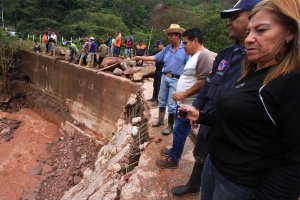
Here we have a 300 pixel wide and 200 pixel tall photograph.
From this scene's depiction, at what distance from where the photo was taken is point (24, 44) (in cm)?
1420

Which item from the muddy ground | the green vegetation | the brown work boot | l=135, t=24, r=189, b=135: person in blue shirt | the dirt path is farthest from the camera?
the green vegetation

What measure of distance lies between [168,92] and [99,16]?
23474 mm

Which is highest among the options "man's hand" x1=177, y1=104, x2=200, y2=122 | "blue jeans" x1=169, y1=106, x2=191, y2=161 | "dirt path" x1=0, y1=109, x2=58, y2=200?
"man's hand" x1=177, y1=104, x2=200, y2=122

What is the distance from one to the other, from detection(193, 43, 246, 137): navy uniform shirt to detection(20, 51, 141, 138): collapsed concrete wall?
17.8 ft

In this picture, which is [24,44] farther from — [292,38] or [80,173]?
[292,38]

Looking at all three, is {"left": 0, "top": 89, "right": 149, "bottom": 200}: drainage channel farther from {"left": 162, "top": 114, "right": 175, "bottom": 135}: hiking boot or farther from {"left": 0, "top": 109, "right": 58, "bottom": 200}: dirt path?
{"left": 162, "top": 114, "right": 175, "bottom": 135}: hiking boot

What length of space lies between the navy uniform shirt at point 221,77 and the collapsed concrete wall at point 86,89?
17.8 feet

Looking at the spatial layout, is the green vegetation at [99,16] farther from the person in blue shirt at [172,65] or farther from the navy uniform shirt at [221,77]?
the navy uniform shirt at [221,77]

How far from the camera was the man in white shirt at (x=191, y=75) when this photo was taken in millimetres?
3000

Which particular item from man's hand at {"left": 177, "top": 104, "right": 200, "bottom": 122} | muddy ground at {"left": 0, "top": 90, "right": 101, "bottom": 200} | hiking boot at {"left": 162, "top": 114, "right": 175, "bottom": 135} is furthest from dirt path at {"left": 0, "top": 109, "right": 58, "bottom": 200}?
man's hand at {"left": 177, "top": 104, "right": 200, "bottom": 122}

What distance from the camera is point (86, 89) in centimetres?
1012

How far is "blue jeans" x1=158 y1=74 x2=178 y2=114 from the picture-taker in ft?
14.9

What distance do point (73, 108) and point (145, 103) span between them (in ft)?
17.9

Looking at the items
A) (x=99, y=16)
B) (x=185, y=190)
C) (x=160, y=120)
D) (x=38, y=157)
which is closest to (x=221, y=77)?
(x=185, y=190)
